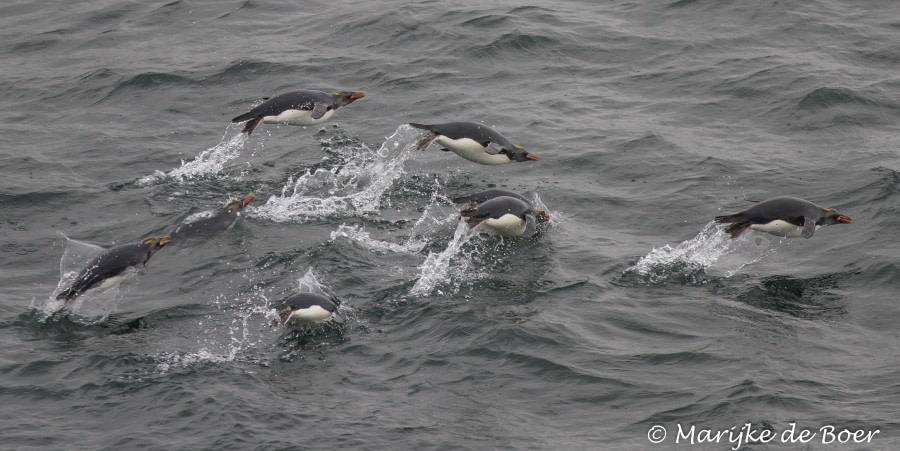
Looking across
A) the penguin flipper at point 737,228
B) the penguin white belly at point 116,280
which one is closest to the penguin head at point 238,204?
the penguin white belly at point 116,280

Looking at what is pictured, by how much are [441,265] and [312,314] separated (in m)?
2.18

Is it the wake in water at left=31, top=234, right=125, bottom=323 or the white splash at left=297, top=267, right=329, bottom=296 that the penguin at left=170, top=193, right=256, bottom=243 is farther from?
the white splash at left=297, top=267, right=329, bottom=296

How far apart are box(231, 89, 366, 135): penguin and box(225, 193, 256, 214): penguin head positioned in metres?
1.03

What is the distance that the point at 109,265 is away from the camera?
12.0m

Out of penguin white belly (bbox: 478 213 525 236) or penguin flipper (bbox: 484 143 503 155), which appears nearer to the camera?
penguin white belly (bbox: 478 213 525 236)

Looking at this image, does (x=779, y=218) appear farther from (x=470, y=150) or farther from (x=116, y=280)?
(x=116, y=280)

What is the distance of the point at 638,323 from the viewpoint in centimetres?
1183

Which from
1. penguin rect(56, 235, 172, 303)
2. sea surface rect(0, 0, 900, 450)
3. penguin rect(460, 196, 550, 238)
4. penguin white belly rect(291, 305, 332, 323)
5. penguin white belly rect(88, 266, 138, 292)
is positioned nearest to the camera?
sea surface rect(0, 0, 900, 450)

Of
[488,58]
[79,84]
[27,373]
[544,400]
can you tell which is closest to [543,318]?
[544,400]

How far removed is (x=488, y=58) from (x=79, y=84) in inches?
274

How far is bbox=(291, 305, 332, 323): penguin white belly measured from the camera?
11.0 metres

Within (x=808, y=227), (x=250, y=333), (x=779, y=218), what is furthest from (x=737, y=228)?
(x=250, y=333)

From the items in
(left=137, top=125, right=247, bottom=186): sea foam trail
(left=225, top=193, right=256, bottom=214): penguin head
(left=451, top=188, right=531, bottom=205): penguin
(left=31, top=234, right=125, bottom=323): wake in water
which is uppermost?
(left=451, top=188, right=531, bottom=205): penguin

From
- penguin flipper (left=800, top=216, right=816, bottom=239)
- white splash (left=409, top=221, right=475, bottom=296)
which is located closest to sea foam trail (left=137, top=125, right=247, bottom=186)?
white splash (left=409, top=221, right=475, bottom=296)
